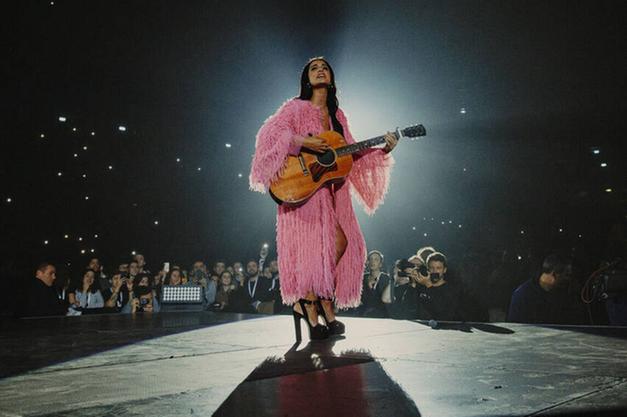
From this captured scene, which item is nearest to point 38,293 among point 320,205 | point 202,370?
point 320,205

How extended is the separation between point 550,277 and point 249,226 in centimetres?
2488

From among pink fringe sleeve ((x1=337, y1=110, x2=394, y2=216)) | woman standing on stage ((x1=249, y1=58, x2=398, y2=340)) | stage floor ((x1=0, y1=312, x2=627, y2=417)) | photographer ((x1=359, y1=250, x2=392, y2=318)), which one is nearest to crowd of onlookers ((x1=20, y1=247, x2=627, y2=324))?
photographer ((x1=359, y1=250, x2=392, y2=318))

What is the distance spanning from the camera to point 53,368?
1852 millimetres

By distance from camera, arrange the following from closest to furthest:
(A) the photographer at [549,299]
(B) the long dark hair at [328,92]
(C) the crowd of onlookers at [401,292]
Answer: (B) the long dark hair at [328,92]
(A) the photographer at [549,299]
(C) the crowd of onlookers at [401,292]

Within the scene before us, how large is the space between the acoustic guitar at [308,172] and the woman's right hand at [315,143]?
0.06 meters

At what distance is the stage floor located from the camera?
1157 millimetres

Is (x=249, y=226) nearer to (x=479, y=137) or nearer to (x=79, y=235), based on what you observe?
(x=79, y=235)

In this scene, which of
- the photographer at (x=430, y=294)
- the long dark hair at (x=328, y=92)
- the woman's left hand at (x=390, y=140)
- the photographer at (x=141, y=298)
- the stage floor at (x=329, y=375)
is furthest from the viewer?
the photographer at (x=141, y=298)

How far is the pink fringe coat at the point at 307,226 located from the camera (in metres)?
2.79

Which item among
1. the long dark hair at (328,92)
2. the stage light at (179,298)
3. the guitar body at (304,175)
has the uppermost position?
the long dark hair at (328,92)

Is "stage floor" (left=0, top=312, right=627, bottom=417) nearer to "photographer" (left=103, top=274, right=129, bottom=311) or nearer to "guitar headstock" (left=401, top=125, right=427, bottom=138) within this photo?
"guitar headstock" (left=401, top=125, right=427, bottom=138)

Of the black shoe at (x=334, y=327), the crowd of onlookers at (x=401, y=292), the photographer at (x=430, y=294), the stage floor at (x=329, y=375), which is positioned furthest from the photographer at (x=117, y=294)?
the black shoe at (x=334, y=327)

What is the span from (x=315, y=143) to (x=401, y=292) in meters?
4.05

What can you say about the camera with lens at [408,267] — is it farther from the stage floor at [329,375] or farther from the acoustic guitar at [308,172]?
the acoustic guitar at [308,172]
